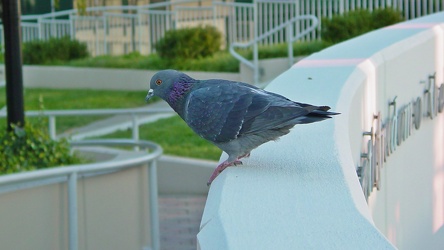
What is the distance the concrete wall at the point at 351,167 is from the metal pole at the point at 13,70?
2.58m

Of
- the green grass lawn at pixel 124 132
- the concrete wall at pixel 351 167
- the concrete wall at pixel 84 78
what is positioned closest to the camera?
the concrete wall at pixel 351 167

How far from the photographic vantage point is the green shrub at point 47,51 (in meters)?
20.9

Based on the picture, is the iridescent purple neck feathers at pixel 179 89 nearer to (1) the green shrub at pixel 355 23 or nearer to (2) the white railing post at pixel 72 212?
(2) the white railing post at pixel 72 212

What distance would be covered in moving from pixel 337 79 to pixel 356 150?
1.50ft

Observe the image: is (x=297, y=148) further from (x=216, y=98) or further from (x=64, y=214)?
(x=64, y=214)

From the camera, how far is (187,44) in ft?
62.0

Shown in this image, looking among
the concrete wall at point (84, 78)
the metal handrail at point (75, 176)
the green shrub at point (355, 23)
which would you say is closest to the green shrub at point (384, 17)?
the green shrub at point (355, 23)

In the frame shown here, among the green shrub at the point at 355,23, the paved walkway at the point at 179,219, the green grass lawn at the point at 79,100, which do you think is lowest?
the paved walkway at the point at 179,219

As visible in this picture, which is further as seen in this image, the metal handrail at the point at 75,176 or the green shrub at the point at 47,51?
the green shrub at the point at 47,51

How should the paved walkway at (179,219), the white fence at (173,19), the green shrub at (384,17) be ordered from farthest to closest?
the white fence at (173,19) → the green shrub at (384,17) → the paved walkway at (179,219)

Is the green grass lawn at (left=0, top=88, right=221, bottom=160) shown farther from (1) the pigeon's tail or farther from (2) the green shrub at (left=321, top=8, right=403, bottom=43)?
(1) the pigeon's tail

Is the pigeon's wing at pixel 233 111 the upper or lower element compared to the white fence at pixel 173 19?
upper

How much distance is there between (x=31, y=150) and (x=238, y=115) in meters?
3.97

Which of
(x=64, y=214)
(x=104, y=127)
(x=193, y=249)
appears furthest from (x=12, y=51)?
(x=104, y=127)
